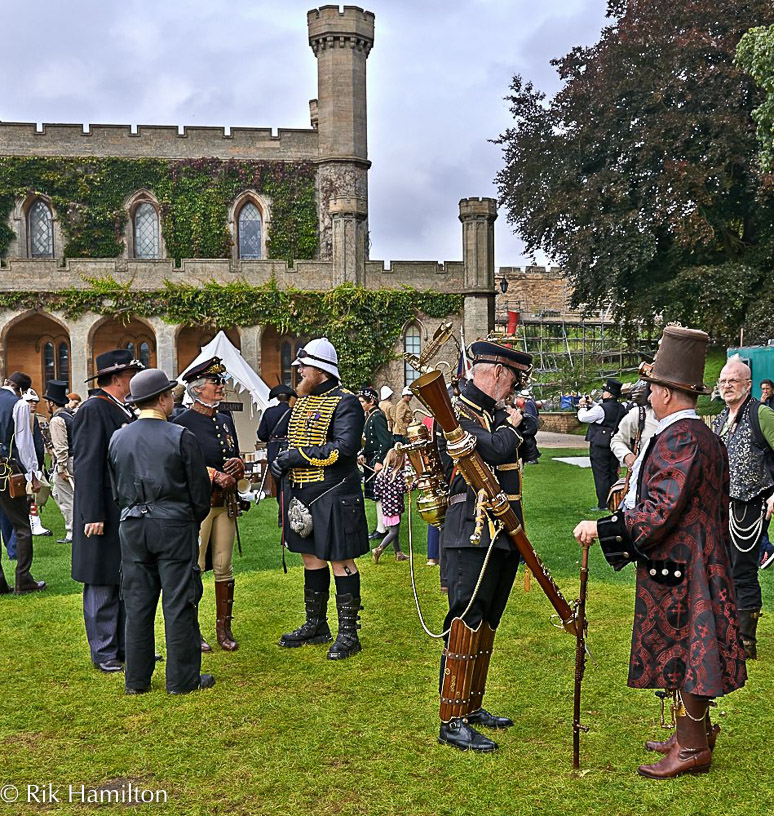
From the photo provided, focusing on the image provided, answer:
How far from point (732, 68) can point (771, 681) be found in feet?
68.9

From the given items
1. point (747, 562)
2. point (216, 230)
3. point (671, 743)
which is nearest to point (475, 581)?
point (671, 743)

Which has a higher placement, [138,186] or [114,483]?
[138,186]

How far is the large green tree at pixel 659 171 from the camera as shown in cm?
2300

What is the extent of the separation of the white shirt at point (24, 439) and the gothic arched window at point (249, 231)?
25.3 metres

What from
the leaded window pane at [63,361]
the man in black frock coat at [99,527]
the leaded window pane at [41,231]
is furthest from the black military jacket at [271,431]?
the leaded window pane at [41,231]

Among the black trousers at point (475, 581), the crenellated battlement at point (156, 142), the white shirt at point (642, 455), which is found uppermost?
the crenellated battlement at point (156, 142)

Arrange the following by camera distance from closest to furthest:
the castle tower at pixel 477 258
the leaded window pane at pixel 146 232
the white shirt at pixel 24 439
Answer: the white shirt at pixel 24 439 → the castle tower at pixel 477 258 → the leaded window pane at pixel 146 232

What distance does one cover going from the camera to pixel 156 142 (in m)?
32.8

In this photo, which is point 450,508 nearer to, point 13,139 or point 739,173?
point 739,173

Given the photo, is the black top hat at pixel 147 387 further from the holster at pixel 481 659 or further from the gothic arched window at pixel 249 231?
the gothic arched window at pixel 249 231

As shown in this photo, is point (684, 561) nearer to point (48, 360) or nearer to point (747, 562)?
point (747, 562)

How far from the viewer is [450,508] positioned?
485 centimetres

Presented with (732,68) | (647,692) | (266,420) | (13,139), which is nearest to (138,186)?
(13,139)

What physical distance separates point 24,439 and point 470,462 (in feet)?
20.9
